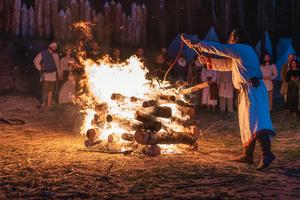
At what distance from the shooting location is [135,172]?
7027 millimetres

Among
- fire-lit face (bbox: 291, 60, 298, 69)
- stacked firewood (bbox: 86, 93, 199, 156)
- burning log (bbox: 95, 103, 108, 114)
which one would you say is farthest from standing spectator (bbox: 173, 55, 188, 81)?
burning log (bbox: 95, 103, 108, 114)

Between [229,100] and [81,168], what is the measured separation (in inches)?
305

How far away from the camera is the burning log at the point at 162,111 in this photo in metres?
8.70

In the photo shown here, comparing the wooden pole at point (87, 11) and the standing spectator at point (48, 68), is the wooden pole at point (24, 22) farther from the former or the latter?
the standing spectator at point (48, 68)

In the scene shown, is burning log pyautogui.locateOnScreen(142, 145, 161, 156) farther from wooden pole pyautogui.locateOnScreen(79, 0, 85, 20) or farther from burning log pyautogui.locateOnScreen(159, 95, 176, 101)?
wooden pole pyautogui.locateOnScreen(79, 0, 85, 20)

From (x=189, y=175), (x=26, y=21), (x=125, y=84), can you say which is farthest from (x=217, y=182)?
(x=26, y=21)

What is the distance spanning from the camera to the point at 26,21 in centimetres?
1700

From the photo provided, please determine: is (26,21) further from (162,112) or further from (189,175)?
(189,175)

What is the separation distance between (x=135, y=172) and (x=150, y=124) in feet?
Result: 5.13

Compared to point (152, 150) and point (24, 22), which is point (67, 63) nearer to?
point (24, 22)

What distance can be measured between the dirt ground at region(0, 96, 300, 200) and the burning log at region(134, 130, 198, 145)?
25cm

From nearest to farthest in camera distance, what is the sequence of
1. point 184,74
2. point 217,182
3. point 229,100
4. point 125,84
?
point 217,182 → point 125,84 → point 229,100 → point 184,74

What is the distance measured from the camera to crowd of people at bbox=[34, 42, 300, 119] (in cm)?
1369

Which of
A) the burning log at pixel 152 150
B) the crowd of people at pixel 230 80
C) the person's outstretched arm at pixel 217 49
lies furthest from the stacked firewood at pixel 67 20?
the person's outstretched arm at pixel 217 49
